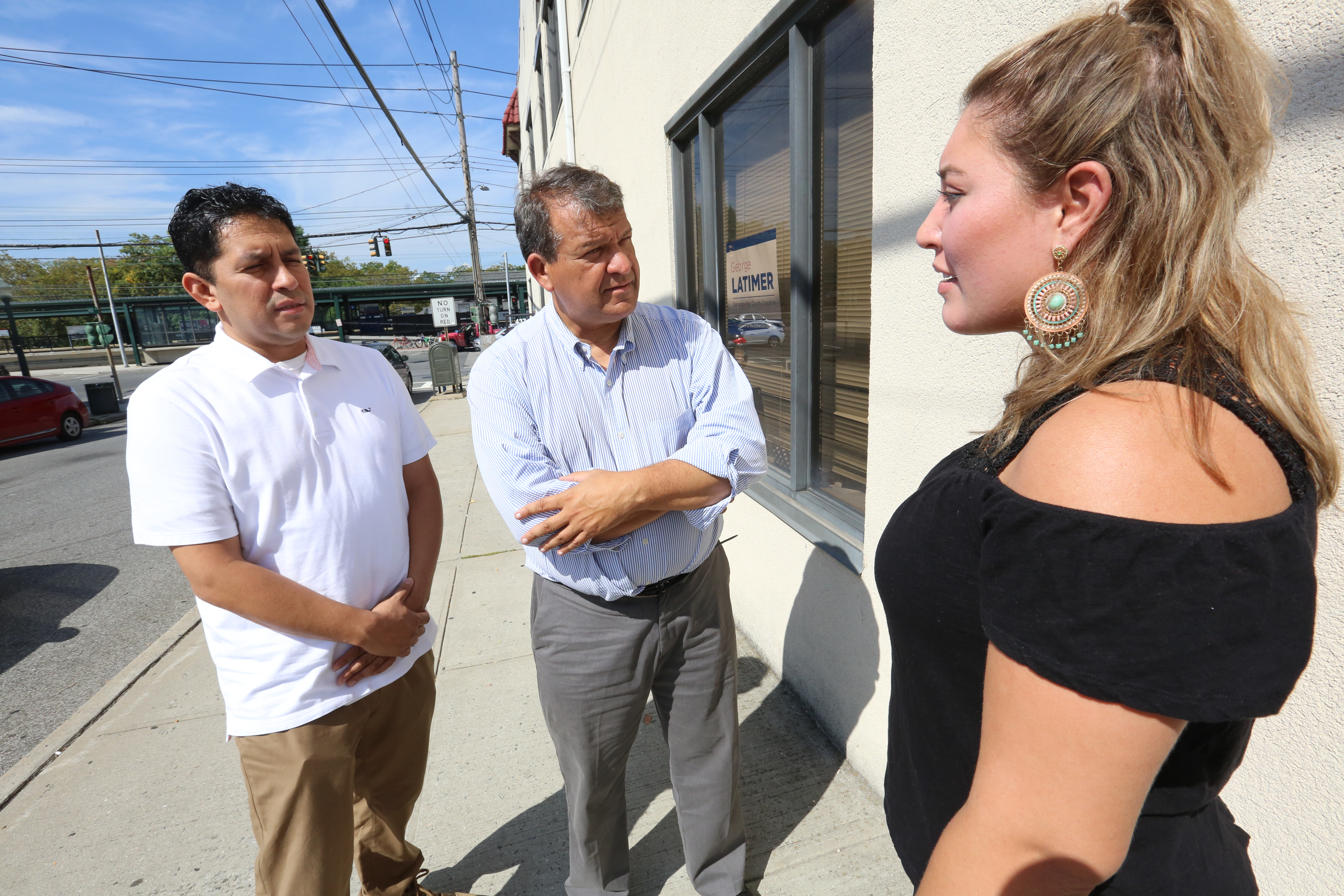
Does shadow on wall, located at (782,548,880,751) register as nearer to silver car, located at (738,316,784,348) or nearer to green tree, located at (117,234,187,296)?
silver car, located at (738,316,784,348)

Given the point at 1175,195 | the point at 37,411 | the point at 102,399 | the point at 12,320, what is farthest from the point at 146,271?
the point at 1175,195

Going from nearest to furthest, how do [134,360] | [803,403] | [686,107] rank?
[803,403] < [686,107] < [134,360]

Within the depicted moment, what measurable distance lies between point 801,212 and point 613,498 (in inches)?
A: 73.7

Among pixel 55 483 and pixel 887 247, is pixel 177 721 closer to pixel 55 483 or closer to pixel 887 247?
pixel 887 247

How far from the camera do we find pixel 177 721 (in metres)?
3.55

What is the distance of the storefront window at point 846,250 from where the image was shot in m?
2.62

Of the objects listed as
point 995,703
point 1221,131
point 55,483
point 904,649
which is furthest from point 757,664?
point 55,483

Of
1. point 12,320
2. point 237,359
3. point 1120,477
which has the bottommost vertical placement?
point 1120,477

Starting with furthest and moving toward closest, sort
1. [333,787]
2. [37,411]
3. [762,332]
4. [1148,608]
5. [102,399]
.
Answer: [102,399] → [37,411] → [762,332] → [333,787] → [1148,608]

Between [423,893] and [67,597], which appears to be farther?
[67,597]

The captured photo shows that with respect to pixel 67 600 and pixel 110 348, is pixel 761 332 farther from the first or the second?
pixel 110 348

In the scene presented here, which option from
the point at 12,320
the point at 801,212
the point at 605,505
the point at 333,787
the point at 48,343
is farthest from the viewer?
the point at 48,343

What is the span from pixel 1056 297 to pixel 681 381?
135cm

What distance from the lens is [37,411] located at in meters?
14.0
